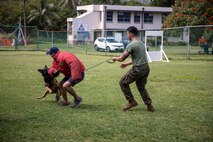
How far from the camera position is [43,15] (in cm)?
6362

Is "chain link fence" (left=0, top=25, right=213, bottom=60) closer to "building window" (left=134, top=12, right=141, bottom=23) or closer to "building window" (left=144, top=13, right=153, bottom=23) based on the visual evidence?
"building window" (left=134, top=12, right=141, bottom=23)

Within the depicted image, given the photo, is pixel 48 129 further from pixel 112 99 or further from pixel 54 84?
pixel 112 99

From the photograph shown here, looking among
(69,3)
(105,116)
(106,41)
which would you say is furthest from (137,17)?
(105,116)

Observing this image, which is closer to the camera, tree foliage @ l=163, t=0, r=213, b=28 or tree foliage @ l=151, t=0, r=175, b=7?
tree foliage @ l=163, t=0, r=213, b=28

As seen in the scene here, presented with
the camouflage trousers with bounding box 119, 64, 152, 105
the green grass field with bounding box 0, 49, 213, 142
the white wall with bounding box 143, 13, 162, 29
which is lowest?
the green grass field with bounding box 0, 49, 213, 142

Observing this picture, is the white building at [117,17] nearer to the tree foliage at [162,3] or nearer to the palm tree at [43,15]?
the palm tree at [43,15]

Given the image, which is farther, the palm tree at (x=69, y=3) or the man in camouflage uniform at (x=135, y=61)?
the palm tree at (x=69, y=3)

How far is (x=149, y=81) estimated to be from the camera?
1431cm

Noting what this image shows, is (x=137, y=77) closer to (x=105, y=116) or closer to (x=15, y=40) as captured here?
(x=105, y=116)

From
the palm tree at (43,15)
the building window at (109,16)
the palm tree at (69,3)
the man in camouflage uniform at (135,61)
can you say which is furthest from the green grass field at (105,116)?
the palm tree at (69,3)

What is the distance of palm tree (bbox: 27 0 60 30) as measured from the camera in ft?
207

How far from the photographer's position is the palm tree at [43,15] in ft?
207

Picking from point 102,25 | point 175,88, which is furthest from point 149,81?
point 102,25

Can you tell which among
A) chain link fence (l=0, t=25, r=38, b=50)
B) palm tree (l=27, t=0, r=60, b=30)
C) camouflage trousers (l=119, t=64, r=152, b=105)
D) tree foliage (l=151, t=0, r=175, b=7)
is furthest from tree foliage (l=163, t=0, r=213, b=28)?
tree foliage (l=151, t=0, r=175, b=7)
